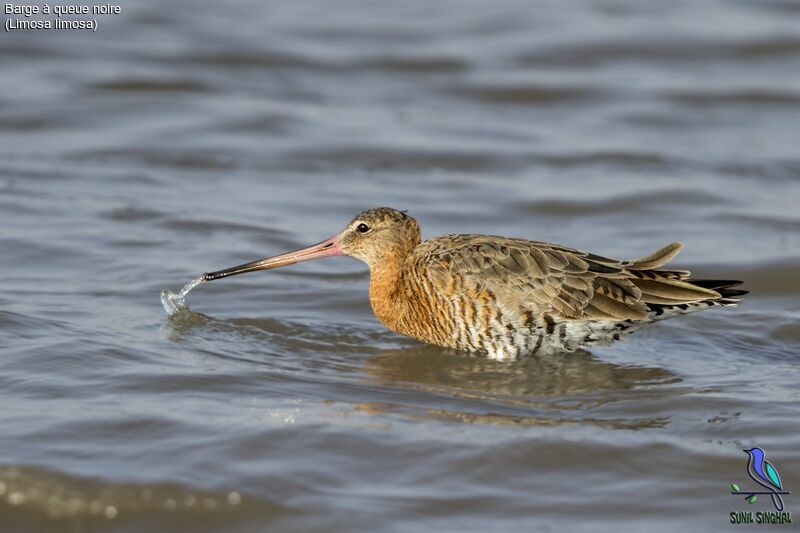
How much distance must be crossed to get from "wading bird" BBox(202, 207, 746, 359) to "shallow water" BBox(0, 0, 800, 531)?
21 centimetres

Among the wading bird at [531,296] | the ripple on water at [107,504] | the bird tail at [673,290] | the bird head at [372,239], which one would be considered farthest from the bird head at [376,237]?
the ripple on water at [107,504]

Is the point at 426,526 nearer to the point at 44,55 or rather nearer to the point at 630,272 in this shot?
the point at 630,272

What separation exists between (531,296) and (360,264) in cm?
290

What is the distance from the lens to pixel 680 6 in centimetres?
2014

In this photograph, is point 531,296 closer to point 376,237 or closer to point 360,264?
point 376,237

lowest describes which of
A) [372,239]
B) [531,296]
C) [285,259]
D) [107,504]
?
[107,504]

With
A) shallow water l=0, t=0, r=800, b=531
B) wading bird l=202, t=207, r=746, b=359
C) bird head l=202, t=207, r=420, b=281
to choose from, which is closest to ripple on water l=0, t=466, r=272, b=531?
shallow water l=0, t=0, r=800, b=531

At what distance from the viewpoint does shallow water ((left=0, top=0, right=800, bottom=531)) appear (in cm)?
646

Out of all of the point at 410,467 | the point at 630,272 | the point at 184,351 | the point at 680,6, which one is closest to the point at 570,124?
the point at 680,6

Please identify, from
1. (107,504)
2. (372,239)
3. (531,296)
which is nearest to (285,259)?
(372,239)

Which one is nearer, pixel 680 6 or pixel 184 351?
pixel 184 351

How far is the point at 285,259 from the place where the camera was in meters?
9.27

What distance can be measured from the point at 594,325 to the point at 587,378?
0.39 m

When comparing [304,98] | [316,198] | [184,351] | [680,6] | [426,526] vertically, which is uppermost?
[680,6]
